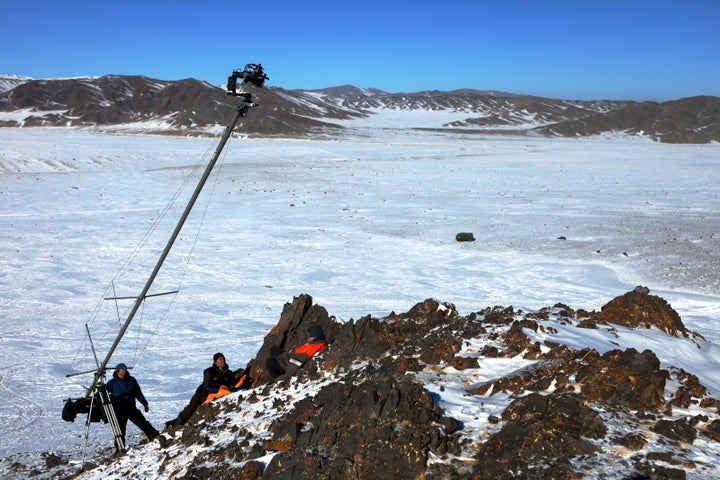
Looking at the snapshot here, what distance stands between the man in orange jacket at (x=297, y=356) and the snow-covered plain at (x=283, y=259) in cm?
178

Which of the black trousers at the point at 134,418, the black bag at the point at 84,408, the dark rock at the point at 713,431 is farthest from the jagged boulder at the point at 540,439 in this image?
Result: the black bag at the point at 84,408

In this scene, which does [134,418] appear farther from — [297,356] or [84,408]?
[297,356]

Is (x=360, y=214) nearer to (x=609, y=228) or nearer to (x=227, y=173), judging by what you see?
(x=609, y=228)

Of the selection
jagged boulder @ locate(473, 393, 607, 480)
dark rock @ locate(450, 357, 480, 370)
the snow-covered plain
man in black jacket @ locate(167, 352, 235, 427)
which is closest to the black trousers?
man in black jacket @ locate(167, 352, 235, 427)

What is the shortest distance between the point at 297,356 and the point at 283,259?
10464 millimetres

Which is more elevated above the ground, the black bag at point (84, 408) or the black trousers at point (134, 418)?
the black bag at point (84, 408)

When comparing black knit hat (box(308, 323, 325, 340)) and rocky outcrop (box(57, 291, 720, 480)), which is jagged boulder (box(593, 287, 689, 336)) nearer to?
rocky outcrop (box(57, 291, 720, 480))

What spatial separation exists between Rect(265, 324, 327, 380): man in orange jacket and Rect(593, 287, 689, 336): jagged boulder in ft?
10.8

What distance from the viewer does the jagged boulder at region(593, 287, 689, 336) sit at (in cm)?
746

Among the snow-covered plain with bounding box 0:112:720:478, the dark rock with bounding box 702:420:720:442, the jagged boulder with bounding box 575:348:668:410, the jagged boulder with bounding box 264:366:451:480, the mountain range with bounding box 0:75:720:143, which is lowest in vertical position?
the snow-covered plain with bounding box 0:112:720:478

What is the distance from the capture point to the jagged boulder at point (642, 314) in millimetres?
7461

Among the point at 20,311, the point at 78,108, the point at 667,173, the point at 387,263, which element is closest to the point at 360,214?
the point at 387,263

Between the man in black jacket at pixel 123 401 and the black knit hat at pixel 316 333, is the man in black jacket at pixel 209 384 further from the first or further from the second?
the black knit hat at pixel 316 333

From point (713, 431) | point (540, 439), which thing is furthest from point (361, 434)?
point (713, 431)
